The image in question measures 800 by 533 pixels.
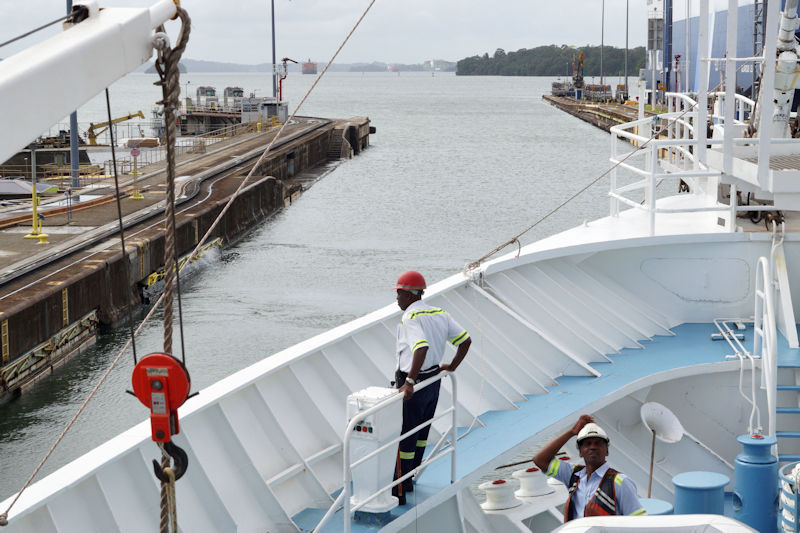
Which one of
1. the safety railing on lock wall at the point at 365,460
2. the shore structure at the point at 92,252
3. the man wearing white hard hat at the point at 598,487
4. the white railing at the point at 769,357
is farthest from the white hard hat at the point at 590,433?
the shore structure at the point at 92,252

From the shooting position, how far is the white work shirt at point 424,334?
18.2ft

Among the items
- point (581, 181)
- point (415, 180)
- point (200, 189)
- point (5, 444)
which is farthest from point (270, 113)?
point (5, 444)

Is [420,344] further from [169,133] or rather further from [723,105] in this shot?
[723,105]

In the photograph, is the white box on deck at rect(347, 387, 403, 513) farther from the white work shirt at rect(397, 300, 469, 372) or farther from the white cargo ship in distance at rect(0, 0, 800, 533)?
the white work shirt at rect(397, 300, 469, 372)

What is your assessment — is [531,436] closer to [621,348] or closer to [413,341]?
[413,341]

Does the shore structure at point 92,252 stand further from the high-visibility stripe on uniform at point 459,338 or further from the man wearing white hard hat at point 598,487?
the man wearing white hard hat at point 598,487

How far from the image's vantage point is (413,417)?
5.74 meters

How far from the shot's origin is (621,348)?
8.91 m

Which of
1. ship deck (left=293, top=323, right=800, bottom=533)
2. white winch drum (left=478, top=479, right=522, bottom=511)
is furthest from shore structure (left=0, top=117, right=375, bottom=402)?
white winch drum (left=478, top=479, right=522, bottom=511)

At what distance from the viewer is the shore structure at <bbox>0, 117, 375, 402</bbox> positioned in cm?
1697

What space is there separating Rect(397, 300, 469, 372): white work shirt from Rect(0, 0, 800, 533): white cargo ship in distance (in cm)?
19

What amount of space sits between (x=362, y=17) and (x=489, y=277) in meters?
3.88

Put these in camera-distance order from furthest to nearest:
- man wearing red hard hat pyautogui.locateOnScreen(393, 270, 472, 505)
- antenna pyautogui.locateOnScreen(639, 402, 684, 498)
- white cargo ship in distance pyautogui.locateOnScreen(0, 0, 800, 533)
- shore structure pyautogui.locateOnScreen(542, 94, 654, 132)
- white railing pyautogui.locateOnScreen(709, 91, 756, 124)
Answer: shore structure pyautogui.locateOnScreen(542, 94, 654, 132), white railing pyautogui.locateOnScreen(709, 91, 756, 124), antenna pyautogui.locateOnScreen(639, 402, 684, 498), man wearing red hard hat pyautogui.locateOnScreen(393, 270, 472, 505), white cargo ship in distance pyautogui.locateOnScreen(0, 0, 800, 533)

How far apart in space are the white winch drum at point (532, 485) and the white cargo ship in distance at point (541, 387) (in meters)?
0.01
